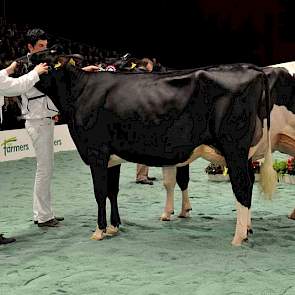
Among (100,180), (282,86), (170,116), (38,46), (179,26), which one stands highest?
(179,26)

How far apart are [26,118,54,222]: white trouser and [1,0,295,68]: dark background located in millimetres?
10195

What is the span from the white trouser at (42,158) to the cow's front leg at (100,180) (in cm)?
71

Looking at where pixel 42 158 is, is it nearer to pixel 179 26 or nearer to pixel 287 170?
pixel 287 170

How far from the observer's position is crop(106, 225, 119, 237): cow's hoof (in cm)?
552

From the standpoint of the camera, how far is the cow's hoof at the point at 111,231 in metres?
Result: 5.52

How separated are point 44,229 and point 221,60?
1260 cm

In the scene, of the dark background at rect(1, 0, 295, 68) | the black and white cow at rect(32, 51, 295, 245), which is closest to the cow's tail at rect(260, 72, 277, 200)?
the black and white cow at rect(32, 51, 295, 245)

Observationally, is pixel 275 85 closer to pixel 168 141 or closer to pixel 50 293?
pixel 168 141

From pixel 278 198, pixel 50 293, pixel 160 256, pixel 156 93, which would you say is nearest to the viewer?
pixel 50 293

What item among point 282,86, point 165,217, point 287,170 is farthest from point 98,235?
point 287,170

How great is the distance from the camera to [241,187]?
5.01 metres

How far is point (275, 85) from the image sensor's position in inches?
209

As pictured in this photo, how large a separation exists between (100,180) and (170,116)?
33.9 inches

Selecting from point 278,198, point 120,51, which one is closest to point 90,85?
point 278,198
